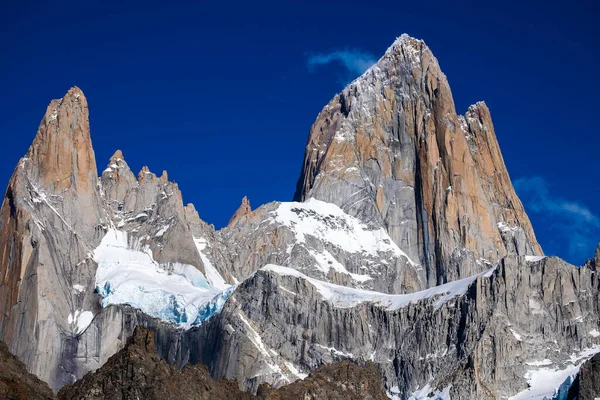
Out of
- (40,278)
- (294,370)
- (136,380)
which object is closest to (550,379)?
(294,370)

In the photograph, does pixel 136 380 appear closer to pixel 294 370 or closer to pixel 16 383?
pixel 16 383

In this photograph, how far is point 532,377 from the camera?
16688 cm

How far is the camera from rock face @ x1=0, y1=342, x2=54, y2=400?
82312mm

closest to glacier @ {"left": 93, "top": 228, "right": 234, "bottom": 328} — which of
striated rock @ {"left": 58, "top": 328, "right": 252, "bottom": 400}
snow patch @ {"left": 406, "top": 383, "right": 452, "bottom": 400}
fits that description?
snow patch @ {"left": 406, "top": 383, "right": 452, "bottom": 400}

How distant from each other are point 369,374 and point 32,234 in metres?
84.5

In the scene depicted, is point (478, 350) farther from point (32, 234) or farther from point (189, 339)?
point (32, 234)

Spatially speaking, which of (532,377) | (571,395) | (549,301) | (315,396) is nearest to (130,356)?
(315,396)

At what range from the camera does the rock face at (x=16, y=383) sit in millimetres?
82312

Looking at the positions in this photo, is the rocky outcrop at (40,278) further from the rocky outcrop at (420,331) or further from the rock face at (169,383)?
the rock face at (169,383)

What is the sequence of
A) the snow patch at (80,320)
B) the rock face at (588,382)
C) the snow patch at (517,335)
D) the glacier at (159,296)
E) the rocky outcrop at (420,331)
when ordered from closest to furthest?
the rock face at (588,382) → the rocky outcrop at (420,331) → the snow patch at (517,335) → the snow patch at (80,320) → the glacier at (159,296)

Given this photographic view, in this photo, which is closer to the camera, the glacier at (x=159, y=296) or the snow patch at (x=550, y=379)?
the snow patch at (x=550, y=379)

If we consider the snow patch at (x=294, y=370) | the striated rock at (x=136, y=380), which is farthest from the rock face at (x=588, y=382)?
the striated rock at (x=136, y=380)

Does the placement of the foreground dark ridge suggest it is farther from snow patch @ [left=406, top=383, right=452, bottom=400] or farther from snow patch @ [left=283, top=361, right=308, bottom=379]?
snow patch @ [left=283, top=361, right=308, bottom=379]

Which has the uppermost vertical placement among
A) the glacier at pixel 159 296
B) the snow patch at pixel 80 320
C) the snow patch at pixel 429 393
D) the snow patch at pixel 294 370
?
the glacier at pixel 159 296
